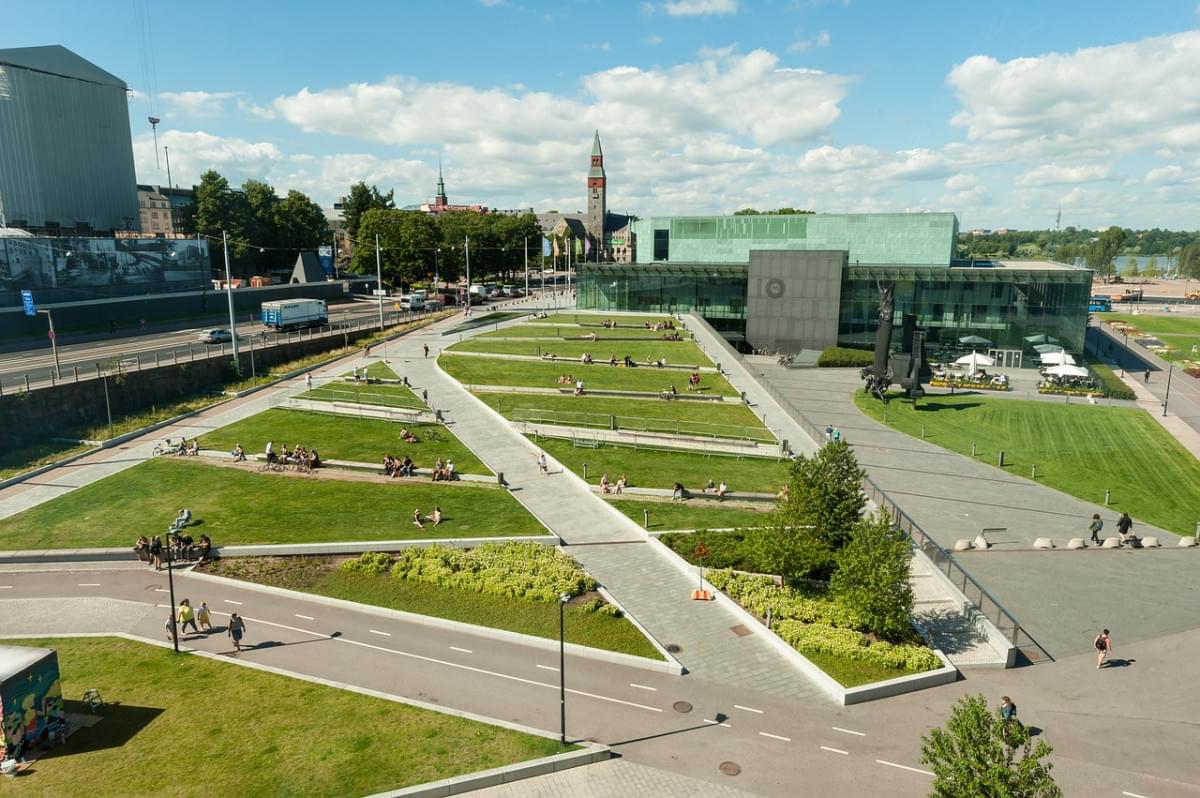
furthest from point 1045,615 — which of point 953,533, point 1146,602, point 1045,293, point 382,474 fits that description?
point 1045,293

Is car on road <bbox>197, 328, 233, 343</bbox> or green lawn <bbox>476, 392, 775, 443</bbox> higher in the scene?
car on road <bbox>197, 328, 233, 343</bbox>

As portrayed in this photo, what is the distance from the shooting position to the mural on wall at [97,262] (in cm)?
6431

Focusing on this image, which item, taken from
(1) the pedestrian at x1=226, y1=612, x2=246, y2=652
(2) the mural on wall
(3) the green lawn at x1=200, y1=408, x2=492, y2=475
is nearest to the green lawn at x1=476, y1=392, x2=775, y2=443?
(3) the green lawn at x1=200, y1=408, x2=492, y2=475

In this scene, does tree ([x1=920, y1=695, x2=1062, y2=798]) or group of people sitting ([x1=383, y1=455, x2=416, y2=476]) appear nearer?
tree ([x1=920, y1=695, x2=1062, y2=798])

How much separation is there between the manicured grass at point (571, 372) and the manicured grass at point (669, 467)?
460 inches

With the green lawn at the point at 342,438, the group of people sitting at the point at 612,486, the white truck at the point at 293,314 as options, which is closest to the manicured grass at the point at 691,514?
the group of people sitting at the point at 612,486

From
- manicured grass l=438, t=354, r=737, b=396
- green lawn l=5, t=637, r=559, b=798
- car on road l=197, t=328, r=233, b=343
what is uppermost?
car on road l=197, t=328, r=233, b=343

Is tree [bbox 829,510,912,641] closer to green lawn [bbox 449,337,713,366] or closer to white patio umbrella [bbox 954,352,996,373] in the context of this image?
green lawn [bbox 449,337,713,366]

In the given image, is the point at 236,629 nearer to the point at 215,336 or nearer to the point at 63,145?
the point at 215,336

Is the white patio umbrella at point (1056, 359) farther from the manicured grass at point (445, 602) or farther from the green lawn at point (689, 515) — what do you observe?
the manicured grass at point (445, 602)

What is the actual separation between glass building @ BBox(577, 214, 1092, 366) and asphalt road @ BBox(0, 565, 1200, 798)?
46.2 metres

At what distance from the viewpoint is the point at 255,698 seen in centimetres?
1894

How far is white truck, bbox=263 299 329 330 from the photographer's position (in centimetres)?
6706

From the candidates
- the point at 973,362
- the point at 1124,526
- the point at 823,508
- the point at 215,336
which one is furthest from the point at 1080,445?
the point at 215,336
